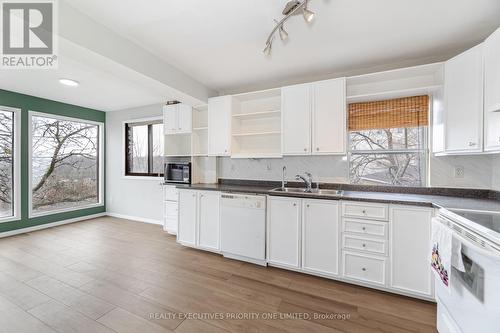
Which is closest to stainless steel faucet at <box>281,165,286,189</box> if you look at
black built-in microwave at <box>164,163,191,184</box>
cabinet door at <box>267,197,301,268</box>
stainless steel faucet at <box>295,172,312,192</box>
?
stainless steel faucet at <box>295,172,312,192</box>

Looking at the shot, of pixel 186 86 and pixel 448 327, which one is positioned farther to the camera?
pixel 186 86

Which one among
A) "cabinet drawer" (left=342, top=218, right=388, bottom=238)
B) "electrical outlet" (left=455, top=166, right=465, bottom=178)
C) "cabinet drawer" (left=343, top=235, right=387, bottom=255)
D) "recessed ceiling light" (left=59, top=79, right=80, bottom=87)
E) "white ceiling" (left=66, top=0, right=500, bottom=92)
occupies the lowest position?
"cabinet drawer" (left=343, top=235, right=387, bottom=255)

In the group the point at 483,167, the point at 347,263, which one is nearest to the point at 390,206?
the point at 347,263

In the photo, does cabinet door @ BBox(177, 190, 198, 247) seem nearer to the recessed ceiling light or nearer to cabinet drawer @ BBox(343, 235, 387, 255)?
cabinet drawer @ BBox(343, 235, 387, 255)

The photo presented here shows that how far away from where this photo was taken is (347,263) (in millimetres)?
2234

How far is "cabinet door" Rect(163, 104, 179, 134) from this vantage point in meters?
3.73

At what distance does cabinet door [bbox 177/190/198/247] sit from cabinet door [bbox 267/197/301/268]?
1187 mm

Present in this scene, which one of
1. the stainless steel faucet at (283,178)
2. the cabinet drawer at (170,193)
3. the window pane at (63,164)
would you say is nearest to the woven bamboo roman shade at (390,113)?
the stainless steel faucet at (283,178)

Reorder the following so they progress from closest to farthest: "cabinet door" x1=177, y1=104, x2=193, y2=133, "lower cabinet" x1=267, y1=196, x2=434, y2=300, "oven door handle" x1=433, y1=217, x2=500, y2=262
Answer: "oven door handle" x1=433, y1=217, x2=500, y2=262, "lower cabinet" x1=267, y1=196, x2=434, y2=300, "cabinet door" x1=177, y1=104, x2=193, y2=133

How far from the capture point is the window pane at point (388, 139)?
2.61m

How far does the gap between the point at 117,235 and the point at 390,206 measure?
418cm

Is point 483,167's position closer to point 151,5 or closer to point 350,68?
point 350,68

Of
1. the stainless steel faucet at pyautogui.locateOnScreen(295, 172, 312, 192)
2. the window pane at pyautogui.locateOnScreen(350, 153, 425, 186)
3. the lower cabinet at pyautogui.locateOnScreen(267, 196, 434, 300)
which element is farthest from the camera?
the stainless steel faucet at pyautogui.locateOnScreen(295, 172, 312, 192)

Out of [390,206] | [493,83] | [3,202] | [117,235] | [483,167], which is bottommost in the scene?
[117,235]
